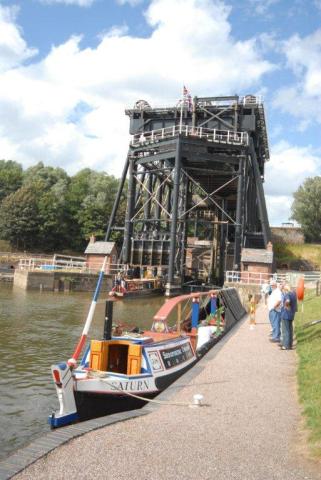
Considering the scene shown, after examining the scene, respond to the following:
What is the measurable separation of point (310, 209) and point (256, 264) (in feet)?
128

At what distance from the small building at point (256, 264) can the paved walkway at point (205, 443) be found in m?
33.7

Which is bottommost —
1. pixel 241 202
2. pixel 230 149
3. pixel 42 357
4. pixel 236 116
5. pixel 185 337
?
pixel 42 357

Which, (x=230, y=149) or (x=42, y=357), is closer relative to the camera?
(x=42, y=357)

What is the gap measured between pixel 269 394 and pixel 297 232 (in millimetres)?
71693

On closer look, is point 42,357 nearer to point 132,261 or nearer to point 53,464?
point 53,464

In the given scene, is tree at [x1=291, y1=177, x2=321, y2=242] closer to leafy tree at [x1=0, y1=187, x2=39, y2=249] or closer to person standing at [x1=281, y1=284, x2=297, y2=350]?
leafy tree at [x1=0, y1=187, x2=39, y2=249]

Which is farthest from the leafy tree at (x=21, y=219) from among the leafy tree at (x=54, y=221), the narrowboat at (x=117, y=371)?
the narrowboat at (x=117, y=371)

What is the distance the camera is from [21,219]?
77.5 meters

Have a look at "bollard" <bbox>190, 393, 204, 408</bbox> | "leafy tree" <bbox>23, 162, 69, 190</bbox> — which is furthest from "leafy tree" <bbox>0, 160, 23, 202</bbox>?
"bollard" <bbox>190, 393, 204, 408</bbox>

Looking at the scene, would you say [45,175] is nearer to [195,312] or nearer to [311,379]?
[195,312]

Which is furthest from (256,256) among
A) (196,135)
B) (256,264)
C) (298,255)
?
(298,255)

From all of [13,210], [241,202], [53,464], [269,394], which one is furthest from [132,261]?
[53,464]

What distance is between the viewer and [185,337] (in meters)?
13.6

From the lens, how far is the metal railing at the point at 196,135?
155 ft
